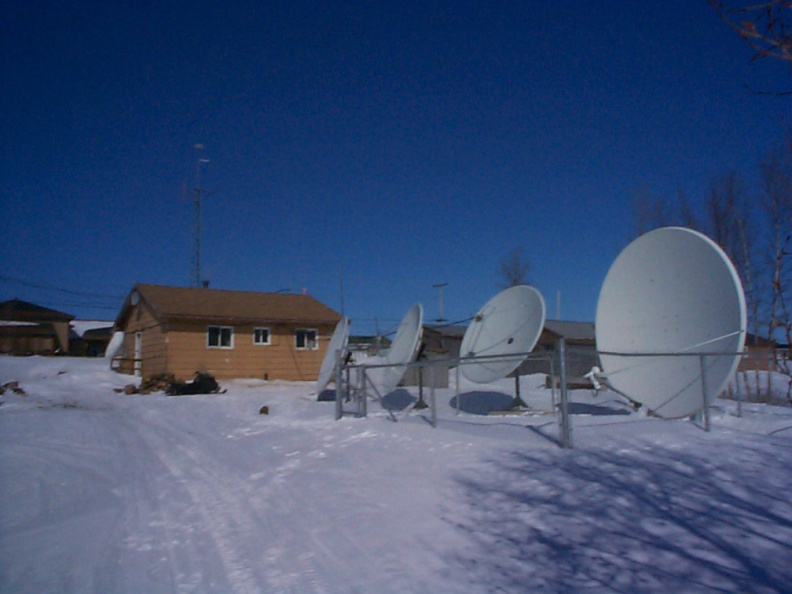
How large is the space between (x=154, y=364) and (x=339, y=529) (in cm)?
2048

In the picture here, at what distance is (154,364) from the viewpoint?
24391 mm

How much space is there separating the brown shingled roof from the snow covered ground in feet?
41.5

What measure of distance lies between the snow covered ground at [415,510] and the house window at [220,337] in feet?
42.2

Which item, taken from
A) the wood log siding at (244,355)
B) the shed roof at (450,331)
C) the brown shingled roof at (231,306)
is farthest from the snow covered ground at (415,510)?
the shed roof at (450,331)

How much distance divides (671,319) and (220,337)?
18.3m

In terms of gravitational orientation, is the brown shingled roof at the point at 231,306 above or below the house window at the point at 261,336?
above

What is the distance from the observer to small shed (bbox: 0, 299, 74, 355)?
39.6m

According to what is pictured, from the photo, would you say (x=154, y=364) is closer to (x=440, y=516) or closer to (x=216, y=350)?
(x=216, y=350)

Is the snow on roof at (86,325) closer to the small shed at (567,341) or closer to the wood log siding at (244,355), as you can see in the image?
the wood log siding at (244,355)

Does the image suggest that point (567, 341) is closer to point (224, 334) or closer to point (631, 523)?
point (224, 334)

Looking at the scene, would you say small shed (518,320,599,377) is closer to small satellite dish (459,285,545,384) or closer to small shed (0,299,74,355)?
small satellite dish (459,285,545,384)

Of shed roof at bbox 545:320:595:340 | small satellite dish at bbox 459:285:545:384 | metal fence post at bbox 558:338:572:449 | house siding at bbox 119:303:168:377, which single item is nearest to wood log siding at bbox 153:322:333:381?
house siding at bbox 119:303:168:377

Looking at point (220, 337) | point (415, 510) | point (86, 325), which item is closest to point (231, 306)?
point (220, 337)

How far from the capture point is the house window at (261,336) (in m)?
25.4
